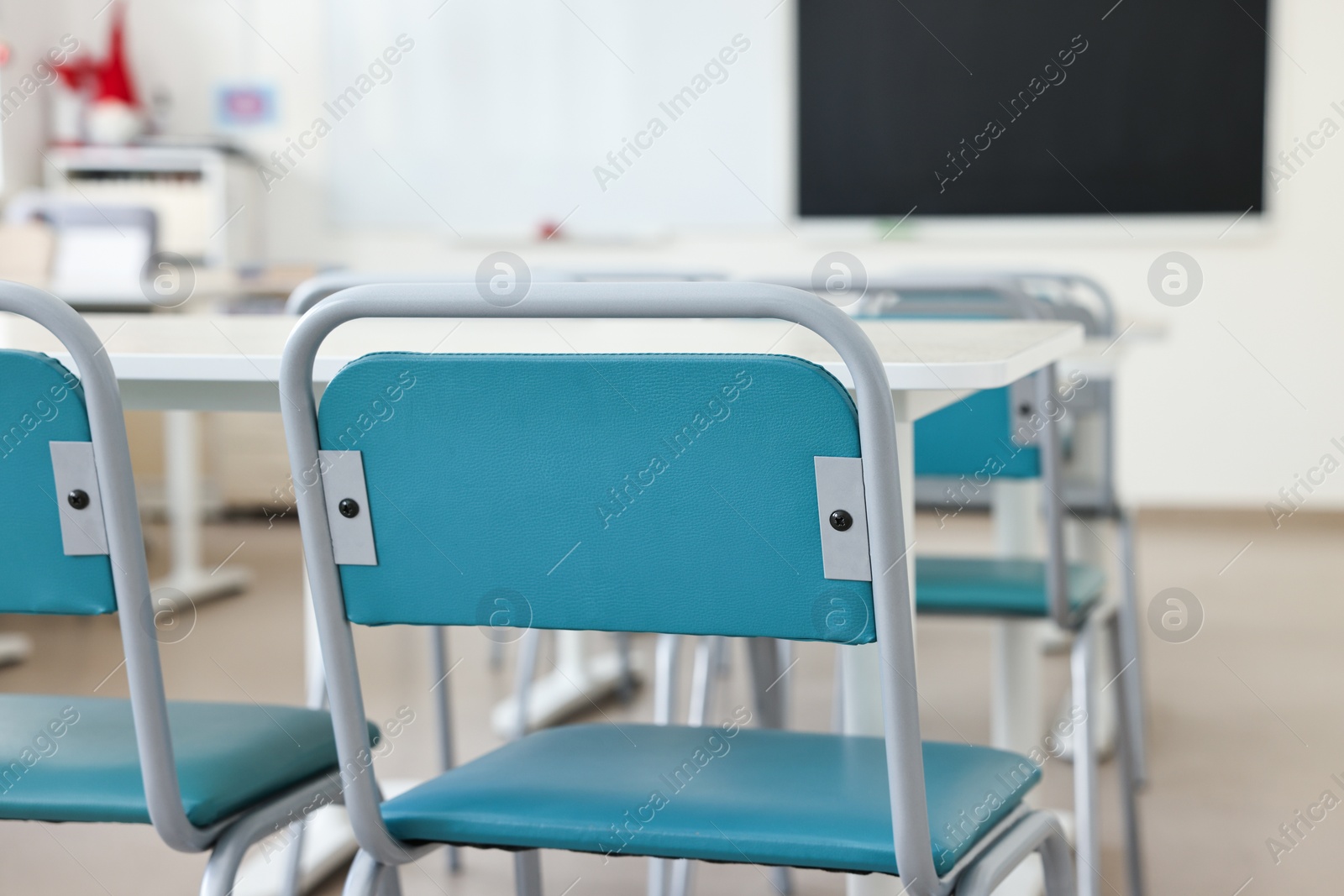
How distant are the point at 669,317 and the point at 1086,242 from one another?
4340 millimetres

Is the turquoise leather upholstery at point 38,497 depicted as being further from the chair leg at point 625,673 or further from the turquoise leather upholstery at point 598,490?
the chair leg at point 625,673

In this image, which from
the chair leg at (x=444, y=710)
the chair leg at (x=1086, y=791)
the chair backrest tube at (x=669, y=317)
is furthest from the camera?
the chair leg at (x=444, y=710)

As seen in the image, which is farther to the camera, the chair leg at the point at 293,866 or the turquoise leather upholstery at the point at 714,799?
the chair leg at the point at 293,866

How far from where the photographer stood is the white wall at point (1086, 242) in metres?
4.59

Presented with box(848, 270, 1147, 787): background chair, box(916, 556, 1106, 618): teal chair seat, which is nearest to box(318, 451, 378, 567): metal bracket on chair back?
box(848, 270, 1147, 787): background chair

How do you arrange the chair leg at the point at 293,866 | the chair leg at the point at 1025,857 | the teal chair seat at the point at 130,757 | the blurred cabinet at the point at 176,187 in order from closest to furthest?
1. the chair leg at the point at 1025,857
2. the teal chair seat at the point at 130,757
3. the chair leg at the point at 293,866
4. the blurred cabinet at the point at 176,187

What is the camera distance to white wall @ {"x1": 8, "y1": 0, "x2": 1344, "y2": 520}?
459cm

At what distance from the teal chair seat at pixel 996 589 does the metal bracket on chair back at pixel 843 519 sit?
890 millimetres

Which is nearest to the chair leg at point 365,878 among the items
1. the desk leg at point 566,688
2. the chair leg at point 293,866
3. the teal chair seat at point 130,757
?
the teal chair seat at point 130,757

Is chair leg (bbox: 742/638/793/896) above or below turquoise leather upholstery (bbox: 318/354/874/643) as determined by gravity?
below

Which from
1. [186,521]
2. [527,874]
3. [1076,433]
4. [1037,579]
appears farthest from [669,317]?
[186,521]

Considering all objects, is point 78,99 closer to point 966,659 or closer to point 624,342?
point 966,659

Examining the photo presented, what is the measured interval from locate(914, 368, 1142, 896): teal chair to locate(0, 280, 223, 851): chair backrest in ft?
3.24

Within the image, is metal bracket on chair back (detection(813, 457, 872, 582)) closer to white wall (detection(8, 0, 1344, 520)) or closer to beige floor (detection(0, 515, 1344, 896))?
beige floor (detection(0, 515, 1344, 896))
